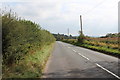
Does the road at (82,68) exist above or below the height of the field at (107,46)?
below

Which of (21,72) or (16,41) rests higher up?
(16,41)

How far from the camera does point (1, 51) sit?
1088 centimetres

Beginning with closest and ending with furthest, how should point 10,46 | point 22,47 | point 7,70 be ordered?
point 7,70 < point 10,46 < point 22,47

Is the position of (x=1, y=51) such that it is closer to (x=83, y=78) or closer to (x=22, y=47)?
(x=22, y=47)

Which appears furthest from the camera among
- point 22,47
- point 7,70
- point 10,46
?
point 22,47

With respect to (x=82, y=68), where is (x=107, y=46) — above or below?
above

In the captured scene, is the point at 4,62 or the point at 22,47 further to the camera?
the point at 22,47

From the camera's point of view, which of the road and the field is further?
the field

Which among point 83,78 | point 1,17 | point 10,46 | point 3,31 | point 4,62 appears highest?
point 1,17

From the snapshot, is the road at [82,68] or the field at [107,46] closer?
the road at [82,68]

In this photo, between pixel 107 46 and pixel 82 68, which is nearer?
pixel 82 68

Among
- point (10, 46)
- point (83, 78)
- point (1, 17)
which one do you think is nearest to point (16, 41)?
point (10, 46)

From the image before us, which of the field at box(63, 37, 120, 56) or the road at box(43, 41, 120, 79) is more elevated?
the field at box(63, 37, 120, 56)

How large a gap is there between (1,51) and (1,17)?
171 cm
